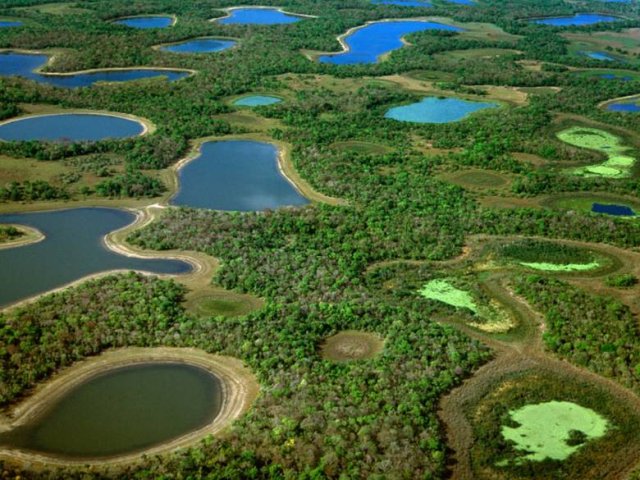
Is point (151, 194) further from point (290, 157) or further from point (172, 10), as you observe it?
point (172, 10)

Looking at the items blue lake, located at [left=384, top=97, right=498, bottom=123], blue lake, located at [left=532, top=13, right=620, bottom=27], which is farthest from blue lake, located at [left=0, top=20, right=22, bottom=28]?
blue lake, located at [left=532, top=13, right=620, bottom=27]

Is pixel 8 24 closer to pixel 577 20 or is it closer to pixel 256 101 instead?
pixel 256 101

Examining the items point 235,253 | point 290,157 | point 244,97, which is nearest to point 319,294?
point 235,253

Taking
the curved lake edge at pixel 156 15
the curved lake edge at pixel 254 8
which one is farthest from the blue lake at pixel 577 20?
the curved lake edge at pixel 156 15

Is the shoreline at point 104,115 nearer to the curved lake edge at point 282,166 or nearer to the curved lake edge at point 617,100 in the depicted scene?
the curved lake edge at point 282,166

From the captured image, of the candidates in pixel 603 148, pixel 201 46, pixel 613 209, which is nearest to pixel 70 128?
pixel 201 46
